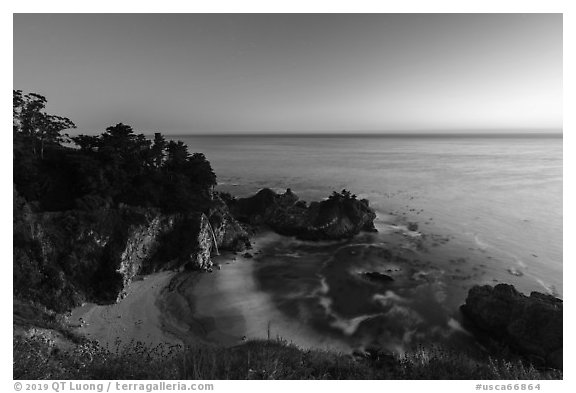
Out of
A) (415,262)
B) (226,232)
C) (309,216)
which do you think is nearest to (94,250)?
(226,232)

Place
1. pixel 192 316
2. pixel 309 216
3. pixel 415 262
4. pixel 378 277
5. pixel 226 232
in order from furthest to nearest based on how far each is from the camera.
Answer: pixel 309 216 → pixel 226 232 → pixel 415 262 → pixel 378 277 → pixel 192 316

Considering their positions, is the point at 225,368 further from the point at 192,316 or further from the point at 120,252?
the point at 120,252

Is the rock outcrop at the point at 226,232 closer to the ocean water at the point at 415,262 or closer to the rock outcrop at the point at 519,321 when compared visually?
the ocean water at the point at 415,262

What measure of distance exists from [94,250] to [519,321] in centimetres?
3001

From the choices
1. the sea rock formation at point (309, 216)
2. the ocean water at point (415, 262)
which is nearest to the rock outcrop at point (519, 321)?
the ocean water at point (415, 262)

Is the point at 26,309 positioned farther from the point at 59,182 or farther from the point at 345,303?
the point at 345,303

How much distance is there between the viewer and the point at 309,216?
3969 cm

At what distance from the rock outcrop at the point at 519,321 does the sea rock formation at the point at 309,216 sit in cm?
1749

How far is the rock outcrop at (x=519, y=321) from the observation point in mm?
17625
